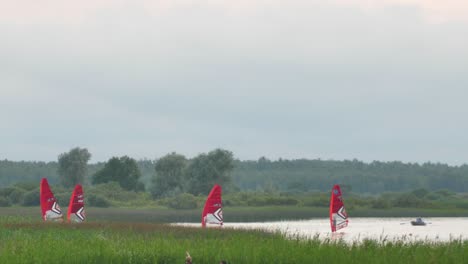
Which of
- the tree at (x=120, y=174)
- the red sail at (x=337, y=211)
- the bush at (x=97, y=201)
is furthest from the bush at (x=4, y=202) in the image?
the red sail at (x=337, y=211)

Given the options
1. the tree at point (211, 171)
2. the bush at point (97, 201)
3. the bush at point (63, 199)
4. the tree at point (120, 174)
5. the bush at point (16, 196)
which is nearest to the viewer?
the bush at point (63, 199)

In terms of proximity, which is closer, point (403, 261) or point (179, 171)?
point (403, 261)

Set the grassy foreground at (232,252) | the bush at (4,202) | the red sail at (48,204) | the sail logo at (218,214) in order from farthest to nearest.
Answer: the bush at (4,202) → the red sail at (48,204) → the sail logo at (218,214) → the grassy foreground at (232,252)

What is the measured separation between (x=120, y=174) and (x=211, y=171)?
19.4 m

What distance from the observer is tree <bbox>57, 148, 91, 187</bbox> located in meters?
168

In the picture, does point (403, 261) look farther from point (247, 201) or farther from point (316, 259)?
point (247, 201)

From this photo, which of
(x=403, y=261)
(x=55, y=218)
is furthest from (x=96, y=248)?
(x=55, y=218)

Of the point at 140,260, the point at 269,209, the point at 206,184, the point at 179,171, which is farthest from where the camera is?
the point at 179,171

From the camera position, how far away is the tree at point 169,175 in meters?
161

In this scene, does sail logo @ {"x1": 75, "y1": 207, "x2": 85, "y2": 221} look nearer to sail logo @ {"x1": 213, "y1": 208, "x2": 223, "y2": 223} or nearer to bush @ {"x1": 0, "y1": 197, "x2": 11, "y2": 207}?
sail logo @ {"x1": 213, "y1": 208, "x2": 223, "y2": 223}

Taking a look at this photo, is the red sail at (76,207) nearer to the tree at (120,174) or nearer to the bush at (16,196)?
the bush at (16,196)

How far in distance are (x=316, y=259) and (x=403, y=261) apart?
350 centimetres

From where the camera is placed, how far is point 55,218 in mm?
67062

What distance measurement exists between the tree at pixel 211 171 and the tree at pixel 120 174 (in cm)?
1293
